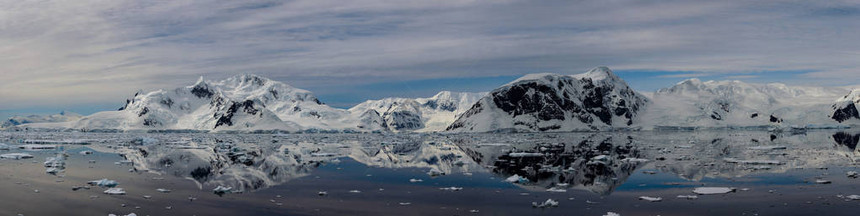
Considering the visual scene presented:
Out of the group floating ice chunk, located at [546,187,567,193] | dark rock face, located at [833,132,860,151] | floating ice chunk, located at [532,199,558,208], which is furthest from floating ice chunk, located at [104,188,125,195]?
dark rock face, located at [833,132,860,151]

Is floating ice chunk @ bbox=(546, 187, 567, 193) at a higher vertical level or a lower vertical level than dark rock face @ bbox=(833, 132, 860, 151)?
higher

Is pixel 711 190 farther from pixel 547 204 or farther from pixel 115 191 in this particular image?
pixel 115 191

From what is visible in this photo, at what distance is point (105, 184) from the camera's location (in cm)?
2983

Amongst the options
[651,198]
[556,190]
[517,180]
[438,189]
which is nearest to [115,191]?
[438,189]

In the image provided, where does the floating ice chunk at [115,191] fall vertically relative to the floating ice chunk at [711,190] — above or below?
above

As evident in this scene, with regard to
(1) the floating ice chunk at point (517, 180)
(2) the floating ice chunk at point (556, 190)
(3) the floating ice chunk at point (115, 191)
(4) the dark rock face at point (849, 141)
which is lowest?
(4) the dark rock face at point (849, 141)

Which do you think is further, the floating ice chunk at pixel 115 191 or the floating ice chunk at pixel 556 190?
the floating ice chunk at pixel 556 190

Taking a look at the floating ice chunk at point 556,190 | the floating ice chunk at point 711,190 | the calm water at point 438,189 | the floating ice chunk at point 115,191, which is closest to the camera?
the calm water at point 438,189

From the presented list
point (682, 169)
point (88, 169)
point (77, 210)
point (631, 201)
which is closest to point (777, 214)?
point (631, 201)

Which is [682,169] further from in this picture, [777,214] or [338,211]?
[338,211]

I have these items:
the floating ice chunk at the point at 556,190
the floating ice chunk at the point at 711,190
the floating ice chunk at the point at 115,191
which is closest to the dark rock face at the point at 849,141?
the floating ice chunk at the point at 711,190

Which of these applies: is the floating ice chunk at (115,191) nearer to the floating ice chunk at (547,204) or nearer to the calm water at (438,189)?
the calm water at (438,189)

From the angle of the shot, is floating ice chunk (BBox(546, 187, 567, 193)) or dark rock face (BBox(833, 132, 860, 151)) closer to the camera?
floating ice chunk (BBox(546, 187, 567, 193))

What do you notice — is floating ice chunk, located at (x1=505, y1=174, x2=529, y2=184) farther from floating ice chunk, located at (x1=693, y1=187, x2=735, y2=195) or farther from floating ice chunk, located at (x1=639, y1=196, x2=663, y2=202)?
floating ice chunk, located at (x1=693, y1=187, x2=735, y2=195)
